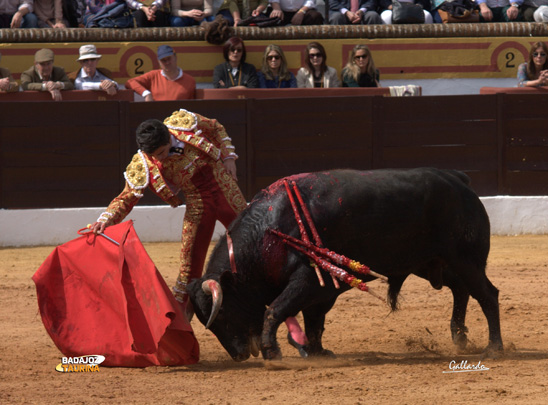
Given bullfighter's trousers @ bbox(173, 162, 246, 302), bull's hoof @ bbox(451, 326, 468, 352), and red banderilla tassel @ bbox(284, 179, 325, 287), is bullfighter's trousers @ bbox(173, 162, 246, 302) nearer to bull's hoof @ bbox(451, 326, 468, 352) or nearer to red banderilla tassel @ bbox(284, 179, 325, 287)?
red banderilla tassel @ bbox(284, 179, 325, 287)

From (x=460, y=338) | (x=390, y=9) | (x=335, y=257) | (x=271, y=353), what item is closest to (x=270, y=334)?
(x=271, y=353)

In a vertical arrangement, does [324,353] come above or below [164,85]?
below

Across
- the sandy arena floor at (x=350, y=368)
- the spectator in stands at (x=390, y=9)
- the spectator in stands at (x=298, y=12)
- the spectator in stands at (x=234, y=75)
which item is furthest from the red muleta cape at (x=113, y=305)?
the spectator in stands at (x=390, y=9)

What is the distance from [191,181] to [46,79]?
3.67 m

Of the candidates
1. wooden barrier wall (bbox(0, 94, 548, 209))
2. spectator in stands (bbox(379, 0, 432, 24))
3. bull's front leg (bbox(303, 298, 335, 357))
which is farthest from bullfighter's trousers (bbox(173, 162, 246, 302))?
spectator in stands (bbox(379, 0, 432, 24))

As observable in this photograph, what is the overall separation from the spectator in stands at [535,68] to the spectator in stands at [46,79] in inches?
150

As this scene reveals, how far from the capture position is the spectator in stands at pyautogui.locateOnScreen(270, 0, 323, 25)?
861cm

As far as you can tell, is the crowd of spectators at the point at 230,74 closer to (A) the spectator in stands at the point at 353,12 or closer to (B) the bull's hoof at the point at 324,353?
(A) the spectator in stands at the point at 353,12

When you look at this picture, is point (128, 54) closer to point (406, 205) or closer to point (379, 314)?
point (379, 314)

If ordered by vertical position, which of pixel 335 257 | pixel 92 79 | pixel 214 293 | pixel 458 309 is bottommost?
pixel 458 309

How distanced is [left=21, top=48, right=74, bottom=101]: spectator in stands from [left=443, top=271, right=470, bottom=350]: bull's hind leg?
4236 mm

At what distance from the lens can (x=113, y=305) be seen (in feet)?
14.2

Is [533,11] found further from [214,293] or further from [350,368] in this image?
[214,293]

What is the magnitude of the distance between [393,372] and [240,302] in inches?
28.8
